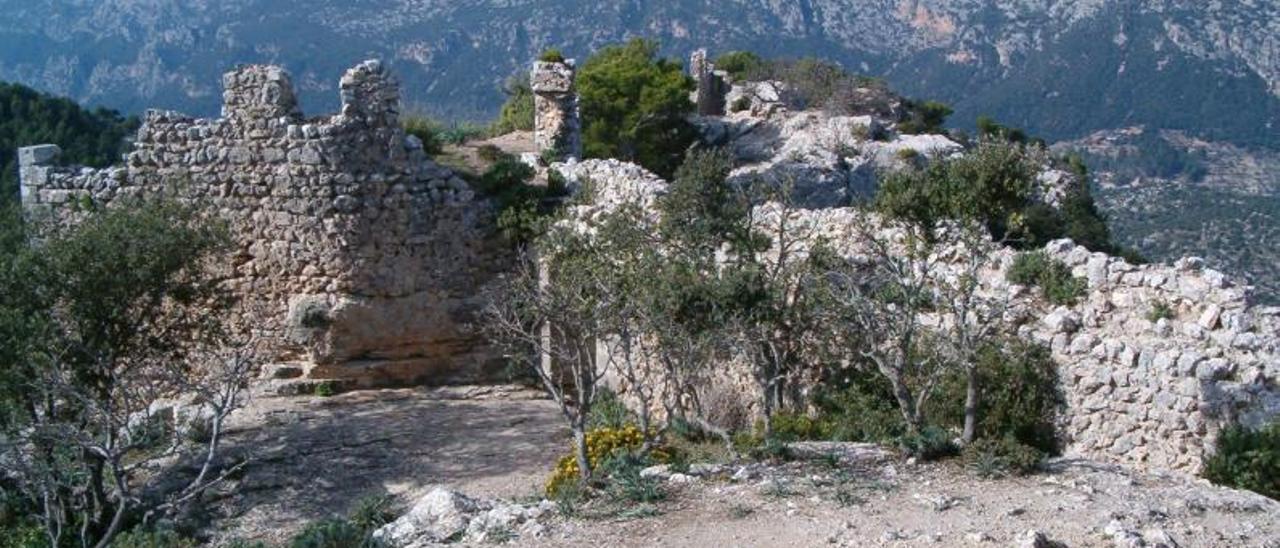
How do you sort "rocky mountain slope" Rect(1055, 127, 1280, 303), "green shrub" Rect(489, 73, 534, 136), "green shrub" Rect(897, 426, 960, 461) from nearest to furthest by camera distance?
"green shrub" Rect(897, 426, 960, 461) < "green shrub" Rect(489, 73, 534, 136) < "rocky mountain slope" Rect(1055, 127, 1280, 303)

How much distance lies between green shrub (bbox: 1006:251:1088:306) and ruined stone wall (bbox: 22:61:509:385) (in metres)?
6.83

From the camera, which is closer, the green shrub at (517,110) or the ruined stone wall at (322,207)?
the ruined stone wall at (322,207)

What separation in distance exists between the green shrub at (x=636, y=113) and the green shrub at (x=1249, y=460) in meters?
16.8

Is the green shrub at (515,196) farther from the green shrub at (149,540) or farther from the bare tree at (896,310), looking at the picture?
the green shrub at (149,540)

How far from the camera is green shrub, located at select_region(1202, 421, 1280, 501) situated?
1070cm

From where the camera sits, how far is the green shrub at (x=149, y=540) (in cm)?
1106

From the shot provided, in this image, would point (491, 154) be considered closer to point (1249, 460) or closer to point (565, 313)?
point (565, 313)

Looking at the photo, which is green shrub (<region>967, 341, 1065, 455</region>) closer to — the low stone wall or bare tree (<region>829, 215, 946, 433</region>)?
the low stone wall

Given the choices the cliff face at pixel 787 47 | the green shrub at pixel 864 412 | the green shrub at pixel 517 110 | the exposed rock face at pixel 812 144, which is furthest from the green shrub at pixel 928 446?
the cliff face at pixel 787 47

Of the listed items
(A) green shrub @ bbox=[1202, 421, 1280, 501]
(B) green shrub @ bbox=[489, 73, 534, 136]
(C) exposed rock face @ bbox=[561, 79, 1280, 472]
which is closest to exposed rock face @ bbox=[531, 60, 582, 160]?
(B) green shrub @ bbox=[489, 73, 534, 136]

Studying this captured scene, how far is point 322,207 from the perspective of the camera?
1648 centimetres

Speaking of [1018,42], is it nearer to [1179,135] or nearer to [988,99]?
[988,99]

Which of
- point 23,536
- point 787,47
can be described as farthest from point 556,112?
point 787,47

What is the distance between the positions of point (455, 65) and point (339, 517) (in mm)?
53612
